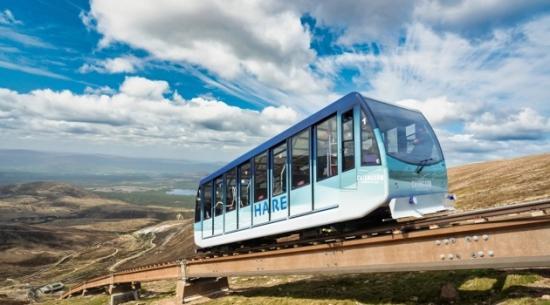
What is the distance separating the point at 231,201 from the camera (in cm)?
1805

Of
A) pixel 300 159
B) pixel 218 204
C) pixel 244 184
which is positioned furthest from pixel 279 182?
pixel 218 204

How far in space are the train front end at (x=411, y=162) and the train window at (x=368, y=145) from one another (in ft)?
0.73

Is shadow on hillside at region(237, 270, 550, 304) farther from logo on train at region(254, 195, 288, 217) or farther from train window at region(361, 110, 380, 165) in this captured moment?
train window at region(361, 110, 380, 165)

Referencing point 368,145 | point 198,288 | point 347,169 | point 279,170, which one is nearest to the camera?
point 368,145

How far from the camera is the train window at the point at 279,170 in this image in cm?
1402

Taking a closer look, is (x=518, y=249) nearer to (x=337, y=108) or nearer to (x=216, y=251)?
(x=337, y=108)

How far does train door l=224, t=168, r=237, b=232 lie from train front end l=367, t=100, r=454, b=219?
849 cm

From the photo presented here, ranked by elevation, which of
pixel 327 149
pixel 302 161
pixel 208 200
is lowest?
pixel 208 200

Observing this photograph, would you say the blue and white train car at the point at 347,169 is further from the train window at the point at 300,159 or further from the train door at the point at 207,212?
the train door at the point at 207,212

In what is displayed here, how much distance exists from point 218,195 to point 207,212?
1846 millimetres

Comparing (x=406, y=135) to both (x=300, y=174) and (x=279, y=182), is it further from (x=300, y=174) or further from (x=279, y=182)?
(x=279, y=182)

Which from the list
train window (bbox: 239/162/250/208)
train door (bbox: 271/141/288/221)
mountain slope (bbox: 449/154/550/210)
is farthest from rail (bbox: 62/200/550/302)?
mountain slope (bbox: 449/154/550/210)

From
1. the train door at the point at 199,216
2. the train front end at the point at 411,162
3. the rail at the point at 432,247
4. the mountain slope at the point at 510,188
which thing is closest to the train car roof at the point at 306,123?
the train front end at the point at 411,162

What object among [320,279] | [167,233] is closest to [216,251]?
[320,279]
